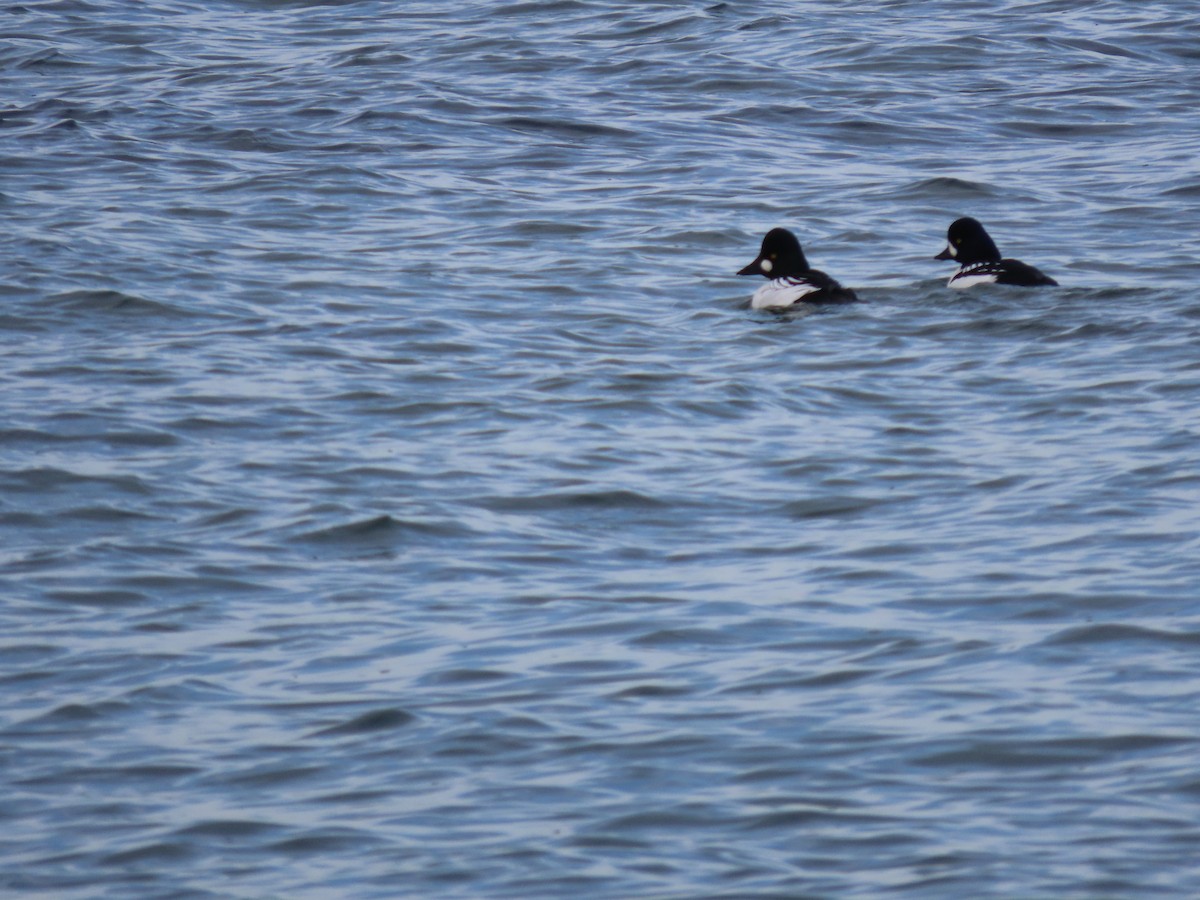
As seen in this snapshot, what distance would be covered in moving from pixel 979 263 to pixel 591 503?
17.9ft

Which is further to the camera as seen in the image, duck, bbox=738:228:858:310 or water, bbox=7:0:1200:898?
duck, bbox=738:228:858:310

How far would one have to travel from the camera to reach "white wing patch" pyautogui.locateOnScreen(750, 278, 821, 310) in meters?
13.5

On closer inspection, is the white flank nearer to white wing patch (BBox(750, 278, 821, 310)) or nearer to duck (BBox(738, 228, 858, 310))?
duck (BBox(738, 228, 858, 310))

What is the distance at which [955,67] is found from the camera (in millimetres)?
22234

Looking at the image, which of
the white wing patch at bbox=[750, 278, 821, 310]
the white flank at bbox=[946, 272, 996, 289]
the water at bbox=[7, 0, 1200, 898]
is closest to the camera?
the water at bbox=[7, 0, 1200, 898]

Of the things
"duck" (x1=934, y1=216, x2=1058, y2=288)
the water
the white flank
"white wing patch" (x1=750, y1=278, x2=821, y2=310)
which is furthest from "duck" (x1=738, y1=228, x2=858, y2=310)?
"duck" (x1=934, y1=216, x2=1058, y2=288)

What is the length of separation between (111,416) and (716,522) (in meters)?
3.66

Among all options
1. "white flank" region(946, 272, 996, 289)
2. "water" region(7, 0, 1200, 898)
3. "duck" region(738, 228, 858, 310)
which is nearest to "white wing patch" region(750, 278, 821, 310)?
"duck" region(738, 228, 858, 310)

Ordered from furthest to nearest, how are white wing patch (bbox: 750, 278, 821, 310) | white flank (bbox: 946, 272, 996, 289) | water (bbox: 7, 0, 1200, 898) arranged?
white flank (bbox: 946, 272, 996, 289), white wing patch (bbox: 750, 278, 821, 310), water (bbox: 7, 0, 1200, 898)

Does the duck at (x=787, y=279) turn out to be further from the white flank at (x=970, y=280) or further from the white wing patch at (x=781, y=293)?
the white flank at (x=970, y=280)

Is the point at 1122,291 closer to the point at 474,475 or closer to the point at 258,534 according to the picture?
the point at 474,475

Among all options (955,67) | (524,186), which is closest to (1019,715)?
(524,186)

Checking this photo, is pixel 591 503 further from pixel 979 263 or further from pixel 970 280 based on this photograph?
pixel 979 263

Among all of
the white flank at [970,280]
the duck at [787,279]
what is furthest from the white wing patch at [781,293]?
the white flank at [970,280]
